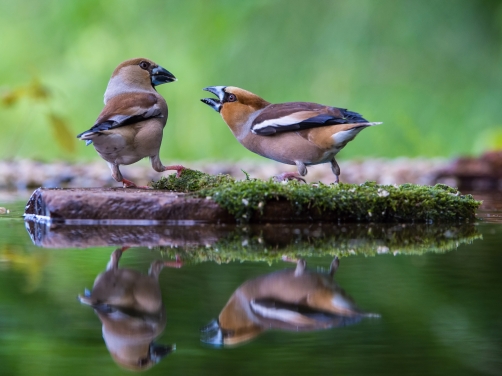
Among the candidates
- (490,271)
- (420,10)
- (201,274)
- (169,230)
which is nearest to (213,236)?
(169,230)

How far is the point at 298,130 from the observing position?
16.9ft

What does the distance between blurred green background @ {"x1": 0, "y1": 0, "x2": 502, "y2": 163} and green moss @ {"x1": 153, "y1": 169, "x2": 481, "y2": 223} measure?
23.9 feet

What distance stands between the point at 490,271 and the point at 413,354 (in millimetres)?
1222

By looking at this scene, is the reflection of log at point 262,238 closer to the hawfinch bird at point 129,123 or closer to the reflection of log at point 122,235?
the reflection of log at point 122,235

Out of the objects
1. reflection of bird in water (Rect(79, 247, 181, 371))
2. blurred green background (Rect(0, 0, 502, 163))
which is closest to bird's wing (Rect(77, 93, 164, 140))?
reflection of bird in water (Rect(79, 247, 181, 371))

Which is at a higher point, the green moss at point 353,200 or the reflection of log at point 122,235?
the green moss at point 353,200

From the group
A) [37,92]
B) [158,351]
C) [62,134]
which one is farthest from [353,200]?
[37,92]

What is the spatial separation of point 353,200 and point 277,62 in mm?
8683

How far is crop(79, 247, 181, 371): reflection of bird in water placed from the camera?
1.76 m

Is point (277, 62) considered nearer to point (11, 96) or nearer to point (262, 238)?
point (11, 96)

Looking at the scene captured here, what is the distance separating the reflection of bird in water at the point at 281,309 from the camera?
1.98 metres

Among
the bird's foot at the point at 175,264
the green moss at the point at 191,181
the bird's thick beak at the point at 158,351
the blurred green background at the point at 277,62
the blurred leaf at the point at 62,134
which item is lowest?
the bird's thick beak at the point at 158,351

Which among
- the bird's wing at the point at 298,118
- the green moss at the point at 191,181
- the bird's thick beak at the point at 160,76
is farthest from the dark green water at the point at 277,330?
the bird's thick beak at the point at 160,76

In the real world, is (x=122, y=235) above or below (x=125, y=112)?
below
